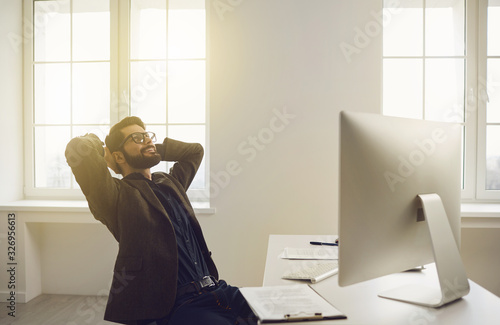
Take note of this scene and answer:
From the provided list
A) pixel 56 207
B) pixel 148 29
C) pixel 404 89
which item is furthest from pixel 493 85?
pixel 56 207

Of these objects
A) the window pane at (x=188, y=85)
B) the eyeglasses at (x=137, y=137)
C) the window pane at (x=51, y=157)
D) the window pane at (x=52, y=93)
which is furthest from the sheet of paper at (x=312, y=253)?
the window pane at (x=52, y=93)

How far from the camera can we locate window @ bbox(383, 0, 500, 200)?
9.55 ft

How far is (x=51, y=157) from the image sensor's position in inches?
129

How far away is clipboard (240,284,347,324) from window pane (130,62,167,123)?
7.26 ft

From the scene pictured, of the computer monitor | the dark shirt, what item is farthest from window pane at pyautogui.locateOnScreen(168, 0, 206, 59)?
the computer monitor

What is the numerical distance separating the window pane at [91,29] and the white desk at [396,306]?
8.53 ft

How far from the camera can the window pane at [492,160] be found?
2.94 m

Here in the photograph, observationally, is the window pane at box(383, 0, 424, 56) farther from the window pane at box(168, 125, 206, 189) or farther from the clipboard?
the clipboard

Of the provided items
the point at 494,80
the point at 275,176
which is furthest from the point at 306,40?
the point at 494,80

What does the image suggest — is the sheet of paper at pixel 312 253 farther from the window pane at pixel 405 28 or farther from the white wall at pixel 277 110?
the window pane at pixel 405 28

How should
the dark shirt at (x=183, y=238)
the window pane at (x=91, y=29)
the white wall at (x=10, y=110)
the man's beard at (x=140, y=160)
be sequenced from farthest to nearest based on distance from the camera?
the window pane at (x=91, y=29), the white wall at (x=10, y=110), the man's beard at (x=140, y=160), the dark shirt at (x=183, y=238)

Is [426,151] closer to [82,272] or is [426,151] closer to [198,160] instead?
Result: [198,160]

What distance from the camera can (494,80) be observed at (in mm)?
2924

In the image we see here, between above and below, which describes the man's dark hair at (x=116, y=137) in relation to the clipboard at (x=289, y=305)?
above
